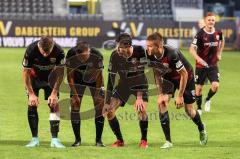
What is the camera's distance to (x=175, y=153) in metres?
9.73

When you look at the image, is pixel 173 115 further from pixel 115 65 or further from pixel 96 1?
pixel 96 1

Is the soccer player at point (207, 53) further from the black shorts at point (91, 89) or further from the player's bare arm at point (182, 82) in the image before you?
the black shorts at point (91, 89)

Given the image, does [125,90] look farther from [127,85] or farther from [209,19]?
[209,19]

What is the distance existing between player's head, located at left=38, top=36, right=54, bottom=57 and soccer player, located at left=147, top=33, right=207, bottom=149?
5.09 feet

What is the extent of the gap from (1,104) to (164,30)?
98.5 ft

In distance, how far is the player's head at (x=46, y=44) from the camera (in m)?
9.91

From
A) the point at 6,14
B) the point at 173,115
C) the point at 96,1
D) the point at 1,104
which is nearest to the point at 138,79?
the point at 173,115

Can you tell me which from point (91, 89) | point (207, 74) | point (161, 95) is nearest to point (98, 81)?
point (91, 89)

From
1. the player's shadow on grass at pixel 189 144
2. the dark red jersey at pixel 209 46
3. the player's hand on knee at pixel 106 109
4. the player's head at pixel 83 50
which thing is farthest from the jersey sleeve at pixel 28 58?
the dark red jersey at pixel 209 46

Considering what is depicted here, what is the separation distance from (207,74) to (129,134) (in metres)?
3.91

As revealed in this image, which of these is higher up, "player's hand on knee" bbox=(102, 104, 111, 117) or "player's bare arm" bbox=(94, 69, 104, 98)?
"player's bare arm" bbox=(94, 69, 104, 98)

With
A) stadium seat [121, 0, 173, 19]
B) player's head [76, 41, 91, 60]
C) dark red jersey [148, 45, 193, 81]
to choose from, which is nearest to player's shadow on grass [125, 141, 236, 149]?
dark red jersey [148, 45, 193, 81]

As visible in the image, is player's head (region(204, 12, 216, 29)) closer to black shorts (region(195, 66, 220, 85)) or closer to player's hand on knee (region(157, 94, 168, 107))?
black shorts (region(195, 66, 220, 85))

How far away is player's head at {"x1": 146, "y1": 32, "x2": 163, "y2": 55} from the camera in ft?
32.0
